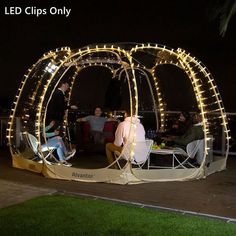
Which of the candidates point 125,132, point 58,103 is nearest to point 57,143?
point 58,103

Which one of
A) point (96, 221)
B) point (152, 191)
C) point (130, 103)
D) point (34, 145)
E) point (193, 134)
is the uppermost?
point (130, 103)

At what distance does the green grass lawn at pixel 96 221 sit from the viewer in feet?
19.2

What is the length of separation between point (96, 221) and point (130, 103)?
11.9 ft

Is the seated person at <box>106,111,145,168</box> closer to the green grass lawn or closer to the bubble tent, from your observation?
the bubble tent

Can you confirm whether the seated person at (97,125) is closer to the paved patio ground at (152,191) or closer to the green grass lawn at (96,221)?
the paved patio ground at (152,191)

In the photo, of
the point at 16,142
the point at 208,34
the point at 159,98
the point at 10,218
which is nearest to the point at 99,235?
the point at 10,218

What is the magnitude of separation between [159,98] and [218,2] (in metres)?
7.66

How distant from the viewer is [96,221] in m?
6.23

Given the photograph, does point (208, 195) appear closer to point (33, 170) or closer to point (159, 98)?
point (33, 170)

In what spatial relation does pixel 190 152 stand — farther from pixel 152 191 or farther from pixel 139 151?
pixel 152 191

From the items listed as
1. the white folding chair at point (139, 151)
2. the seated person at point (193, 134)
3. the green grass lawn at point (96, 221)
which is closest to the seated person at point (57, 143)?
the white folding chair at point (139, 151)

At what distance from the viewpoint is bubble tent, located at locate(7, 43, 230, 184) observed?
8.92 m

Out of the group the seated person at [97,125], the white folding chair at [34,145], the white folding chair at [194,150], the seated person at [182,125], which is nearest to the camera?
the white folding chair at [194,150]

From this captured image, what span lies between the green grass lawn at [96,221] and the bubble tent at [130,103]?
72.4 inches
